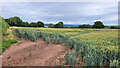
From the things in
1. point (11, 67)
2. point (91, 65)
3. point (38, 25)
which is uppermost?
point (38, 25)

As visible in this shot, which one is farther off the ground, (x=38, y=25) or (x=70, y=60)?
(x=38, y=25)

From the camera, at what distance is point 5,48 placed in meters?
6.30

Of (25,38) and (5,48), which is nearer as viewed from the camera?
(5,48)

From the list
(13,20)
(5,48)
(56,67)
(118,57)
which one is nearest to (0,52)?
(5,48)

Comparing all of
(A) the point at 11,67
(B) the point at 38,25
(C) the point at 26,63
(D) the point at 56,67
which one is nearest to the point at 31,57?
(C) the point at 26,63

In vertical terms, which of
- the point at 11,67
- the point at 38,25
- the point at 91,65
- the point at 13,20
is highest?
the point at 13,20

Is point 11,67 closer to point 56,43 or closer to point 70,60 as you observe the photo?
point 70,60

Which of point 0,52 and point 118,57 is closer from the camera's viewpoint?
point 118,57

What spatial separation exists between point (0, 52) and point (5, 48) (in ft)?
2.84

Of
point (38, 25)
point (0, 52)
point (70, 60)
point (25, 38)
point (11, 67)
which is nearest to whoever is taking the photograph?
point (70, 60)

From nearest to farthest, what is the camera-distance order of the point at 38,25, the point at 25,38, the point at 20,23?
the point at 25,38 < the point at 38,25 < the point at 20,23

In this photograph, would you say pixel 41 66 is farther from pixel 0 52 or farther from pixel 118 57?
pixel 0 52

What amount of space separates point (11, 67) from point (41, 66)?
127 centimetres

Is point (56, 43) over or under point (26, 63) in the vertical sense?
over
